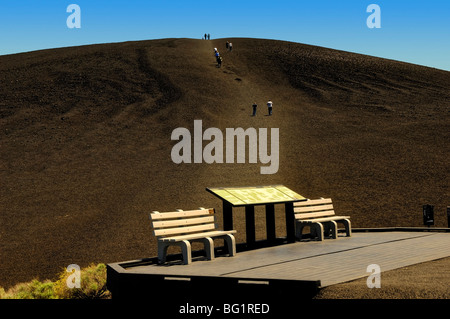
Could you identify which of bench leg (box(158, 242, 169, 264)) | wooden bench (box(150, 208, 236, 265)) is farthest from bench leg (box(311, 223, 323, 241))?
bench leg (box(158, 242, 169, 264))

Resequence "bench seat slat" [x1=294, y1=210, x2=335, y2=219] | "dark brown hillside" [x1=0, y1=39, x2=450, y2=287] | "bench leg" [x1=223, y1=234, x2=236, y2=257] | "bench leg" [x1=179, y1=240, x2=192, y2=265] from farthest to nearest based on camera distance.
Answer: "dark brown hillside" [x1=0, y1=39, x2=450, y2=287] → "bench seat slat" [x1=294, y1=210, x2=335, y2=219] → "bench leg" [x1=223, y1=234, x2=236, y2=257] → "bench leg" [x1=179, y1=240, x2=192, y2=265]

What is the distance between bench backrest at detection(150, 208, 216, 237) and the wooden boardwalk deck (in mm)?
658

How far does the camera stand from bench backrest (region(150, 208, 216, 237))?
9580 mm

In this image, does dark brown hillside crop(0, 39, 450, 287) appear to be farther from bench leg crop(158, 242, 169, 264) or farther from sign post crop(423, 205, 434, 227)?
bench leg crop(158, 242, 169, 264)

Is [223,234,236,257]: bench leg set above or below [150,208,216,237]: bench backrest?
below

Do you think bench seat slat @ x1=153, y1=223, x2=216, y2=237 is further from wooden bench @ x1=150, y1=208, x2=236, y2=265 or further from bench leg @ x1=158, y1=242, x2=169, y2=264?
bench leg @ x1=158, y1=242, x2=169, y2=264

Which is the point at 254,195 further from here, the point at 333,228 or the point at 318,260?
the point at 318,260

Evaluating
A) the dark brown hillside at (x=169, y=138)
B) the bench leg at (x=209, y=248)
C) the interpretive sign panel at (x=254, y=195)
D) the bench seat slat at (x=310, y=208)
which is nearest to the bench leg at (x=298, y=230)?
the bench seat slat at (x=310, y=208)

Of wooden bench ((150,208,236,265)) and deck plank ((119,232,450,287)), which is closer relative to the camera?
deck plank ((119,232,450,287))

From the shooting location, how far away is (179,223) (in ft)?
32.8

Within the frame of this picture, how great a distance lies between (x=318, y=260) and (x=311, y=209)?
3797mm

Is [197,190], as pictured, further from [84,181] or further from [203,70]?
[203,70]
